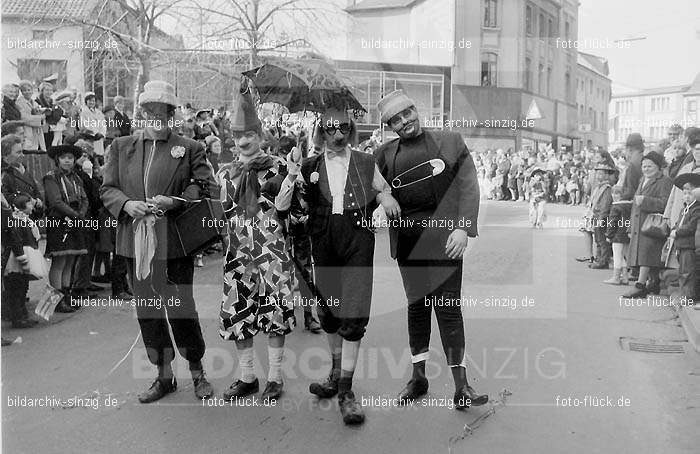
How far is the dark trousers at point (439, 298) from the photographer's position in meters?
4.31

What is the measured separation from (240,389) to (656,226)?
5.72 m

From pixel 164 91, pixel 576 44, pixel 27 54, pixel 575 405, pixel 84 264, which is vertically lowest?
pixel 575 405

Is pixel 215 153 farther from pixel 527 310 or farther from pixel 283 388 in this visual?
pixel 283 388

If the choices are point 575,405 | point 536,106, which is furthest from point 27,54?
point 575,405

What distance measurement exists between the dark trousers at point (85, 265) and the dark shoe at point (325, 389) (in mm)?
3932

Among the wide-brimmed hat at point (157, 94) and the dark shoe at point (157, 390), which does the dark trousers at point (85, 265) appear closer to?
the dark shoe at point (157, 390)

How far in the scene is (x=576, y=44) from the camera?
779 centimetres

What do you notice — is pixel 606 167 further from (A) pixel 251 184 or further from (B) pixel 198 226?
(B) pixel 198 226

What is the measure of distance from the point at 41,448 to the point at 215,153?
23.5ft

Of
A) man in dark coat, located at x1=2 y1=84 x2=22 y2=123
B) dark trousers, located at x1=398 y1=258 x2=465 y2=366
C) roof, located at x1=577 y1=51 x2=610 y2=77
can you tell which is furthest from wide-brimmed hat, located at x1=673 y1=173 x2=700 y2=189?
man in dark coat, located at x1=2 y1=84 x2=22 y2=123

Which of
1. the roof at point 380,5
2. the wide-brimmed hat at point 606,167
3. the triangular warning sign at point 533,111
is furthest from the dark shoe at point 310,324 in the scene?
the roof at point 380,5

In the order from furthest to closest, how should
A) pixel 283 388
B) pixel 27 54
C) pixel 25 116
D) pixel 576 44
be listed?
1. pixel 27 54
2. pixel 25 116
3. pixel 576 44
4. pixel 283 388

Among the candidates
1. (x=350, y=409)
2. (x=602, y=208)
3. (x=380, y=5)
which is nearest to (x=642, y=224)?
(x=602, y=208)

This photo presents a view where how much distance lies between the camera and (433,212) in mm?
4336
